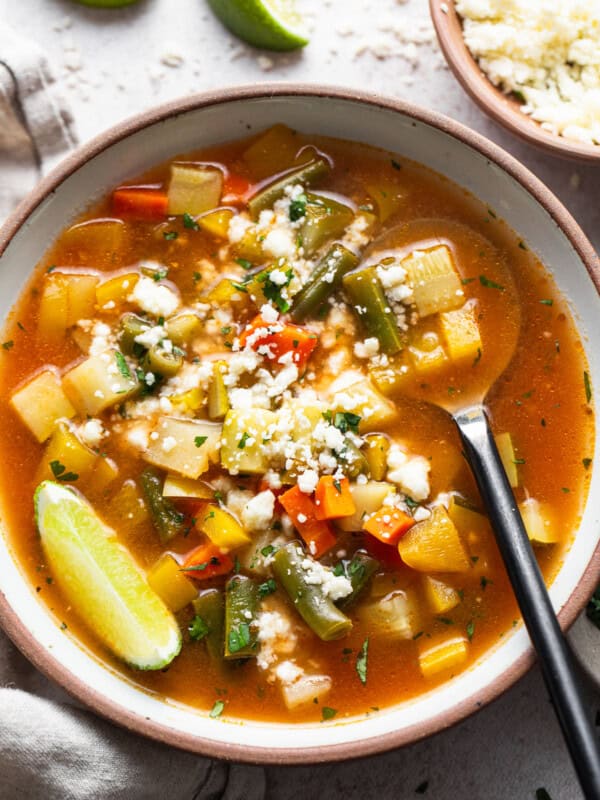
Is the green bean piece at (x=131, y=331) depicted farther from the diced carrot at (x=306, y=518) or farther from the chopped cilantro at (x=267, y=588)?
the chopped cilantro at (x=267, y=588)

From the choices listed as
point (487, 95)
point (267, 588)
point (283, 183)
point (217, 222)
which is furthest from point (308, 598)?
point (487, 95)

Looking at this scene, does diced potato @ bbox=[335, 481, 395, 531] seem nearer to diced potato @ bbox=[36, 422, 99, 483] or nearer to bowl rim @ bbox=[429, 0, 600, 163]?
diced potato @ bbox=[36, 422, 99, 483]

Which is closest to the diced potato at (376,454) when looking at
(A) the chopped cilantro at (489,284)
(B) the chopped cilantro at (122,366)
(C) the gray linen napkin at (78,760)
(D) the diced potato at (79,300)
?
(A) the chopped cilantro at (489,284)

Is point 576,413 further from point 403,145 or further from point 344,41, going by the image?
point 344,41

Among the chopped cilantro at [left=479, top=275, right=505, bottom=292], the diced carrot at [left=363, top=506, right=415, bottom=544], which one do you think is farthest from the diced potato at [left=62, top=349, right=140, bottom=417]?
the chopped cilantro at [left=479, top=275, right=505, bottom=292]

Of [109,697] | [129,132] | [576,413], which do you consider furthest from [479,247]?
[109,697]

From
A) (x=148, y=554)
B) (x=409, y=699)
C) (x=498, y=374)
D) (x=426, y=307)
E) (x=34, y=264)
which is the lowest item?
(x=409, y=699)
